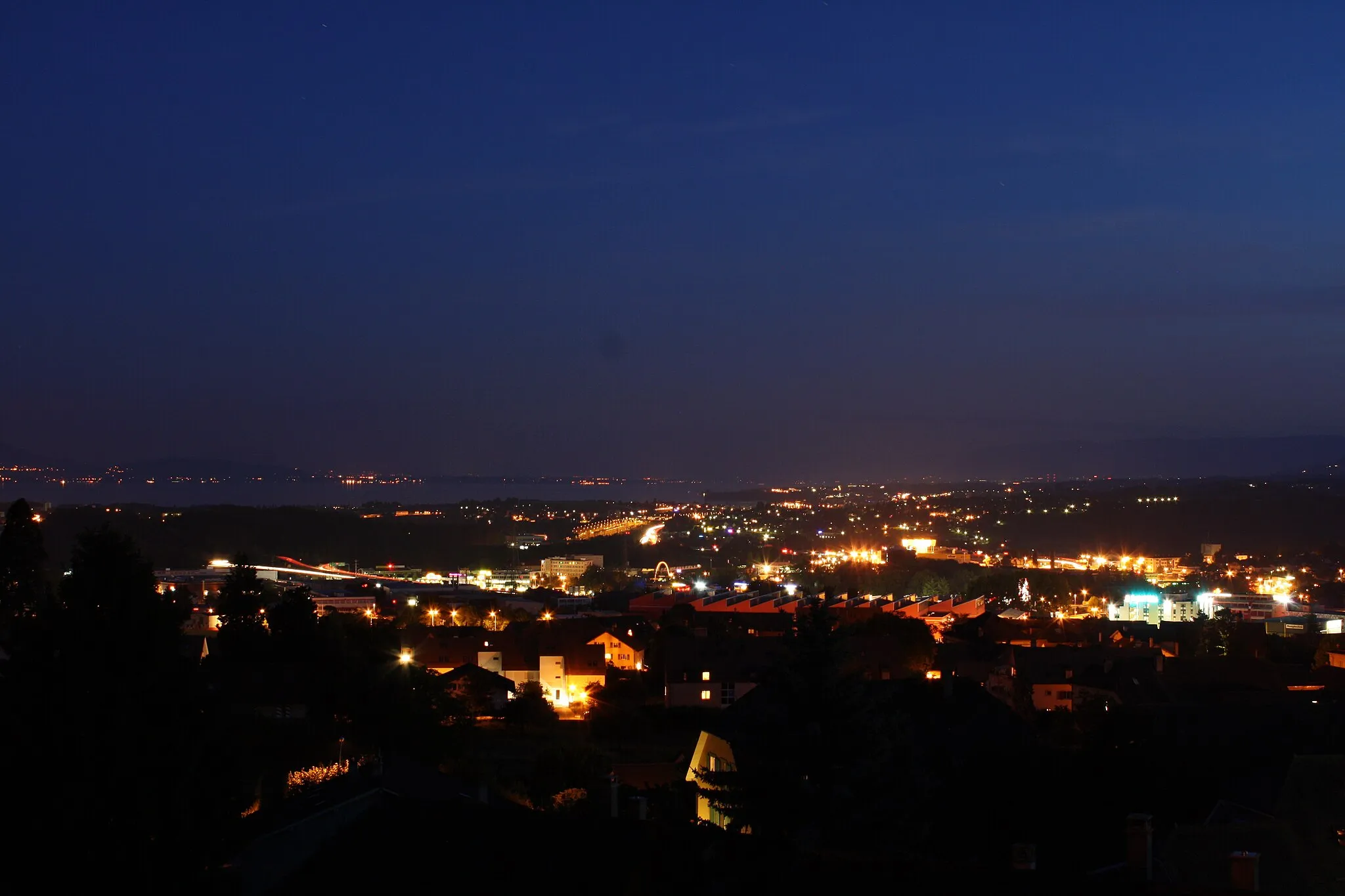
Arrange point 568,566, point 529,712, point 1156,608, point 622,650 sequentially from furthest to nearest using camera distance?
1. point 568,566
2. point 1156,608
3. point 622,650
4. point 529,712

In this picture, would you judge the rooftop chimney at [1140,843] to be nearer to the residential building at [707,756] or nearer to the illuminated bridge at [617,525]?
the residential building at [707,756]

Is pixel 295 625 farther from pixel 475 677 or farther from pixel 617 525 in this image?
pixel 617 525

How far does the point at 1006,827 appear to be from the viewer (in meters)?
10.5

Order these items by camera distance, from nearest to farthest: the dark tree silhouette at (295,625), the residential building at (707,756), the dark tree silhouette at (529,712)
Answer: the residential building at (707,756), the dark tree silhouette at (295,625), the dark tree silhouette at (529,712)

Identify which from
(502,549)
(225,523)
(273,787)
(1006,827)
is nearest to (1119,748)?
(1006,827)

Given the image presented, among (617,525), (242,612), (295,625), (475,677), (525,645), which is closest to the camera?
(295,625)

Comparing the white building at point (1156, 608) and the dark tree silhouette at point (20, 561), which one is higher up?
the dark tree silhouette at point (20, 561)

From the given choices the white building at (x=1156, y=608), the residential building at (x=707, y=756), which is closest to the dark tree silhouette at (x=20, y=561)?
the residential building at (x=707, y=756)

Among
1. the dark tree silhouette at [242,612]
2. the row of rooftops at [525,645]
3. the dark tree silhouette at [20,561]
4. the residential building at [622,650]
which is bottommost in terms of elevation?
the residential building at [622,650]

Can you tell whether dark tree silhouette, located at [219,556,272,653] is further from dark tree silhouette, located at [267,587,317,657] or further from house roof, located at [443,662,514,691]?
house roof, located at [443,662,514,691]

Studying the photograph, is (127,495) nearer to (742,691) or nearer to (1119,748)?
(742,691)

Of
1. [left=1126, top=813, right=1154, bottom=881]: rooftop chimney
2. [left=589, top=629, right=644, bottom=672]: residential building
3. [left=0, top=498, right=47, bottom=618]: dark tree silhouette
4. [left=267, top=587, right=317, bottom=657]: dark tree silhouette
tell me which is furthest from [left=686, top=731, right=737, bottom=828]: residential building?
[left=589, top=629, right=644, bottom=672]: residential building

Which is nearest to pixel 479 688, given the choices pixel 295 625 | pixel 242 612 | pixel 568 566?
pixel 295 625

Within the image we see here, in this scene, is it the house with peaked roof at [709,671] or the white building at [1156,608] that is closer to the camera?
the house with peaked roof at [709,671]
